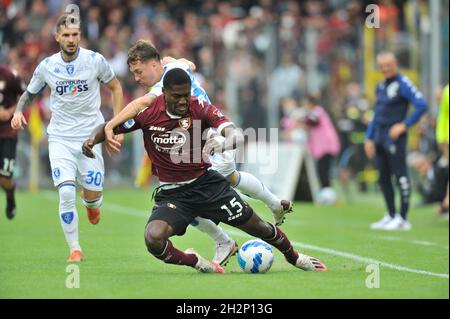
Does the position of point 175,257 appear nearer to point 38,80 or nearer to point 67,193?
point 67,193

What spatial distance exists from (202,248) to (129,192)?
39.1ft

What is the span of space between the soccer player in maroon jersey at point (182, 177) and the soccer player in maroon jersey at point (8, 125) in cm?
543

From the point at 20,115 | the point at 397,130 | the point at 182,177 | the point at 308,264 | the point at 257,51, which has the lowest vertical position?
the point at 308,264

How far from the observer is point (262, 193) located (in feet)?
36.4

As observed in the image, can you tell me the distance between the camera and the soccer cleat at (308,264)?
9.66 metres

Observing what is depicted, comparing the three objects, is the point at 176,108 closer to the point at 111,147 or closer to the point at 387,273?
the point at 111,147

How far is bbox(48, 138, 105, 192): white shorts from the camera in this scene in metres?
10.9

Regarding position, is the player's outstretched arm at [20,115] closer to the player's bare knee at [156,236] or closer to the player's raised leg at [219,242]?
the player's raised leg at [219,242]

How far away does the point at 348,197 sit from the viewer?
21.9 meters

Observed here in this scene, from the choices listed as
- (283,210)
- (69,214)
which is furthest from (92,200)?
(283,210)

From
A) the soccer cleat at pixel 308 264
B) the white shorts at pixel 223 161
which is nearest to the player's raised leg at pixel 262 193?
the white shorts at pixel 223 161

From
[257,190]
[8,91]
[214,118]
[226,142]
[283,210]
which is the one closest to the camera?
[226,142]

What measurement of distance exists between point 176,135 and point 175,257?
1.07 metres
